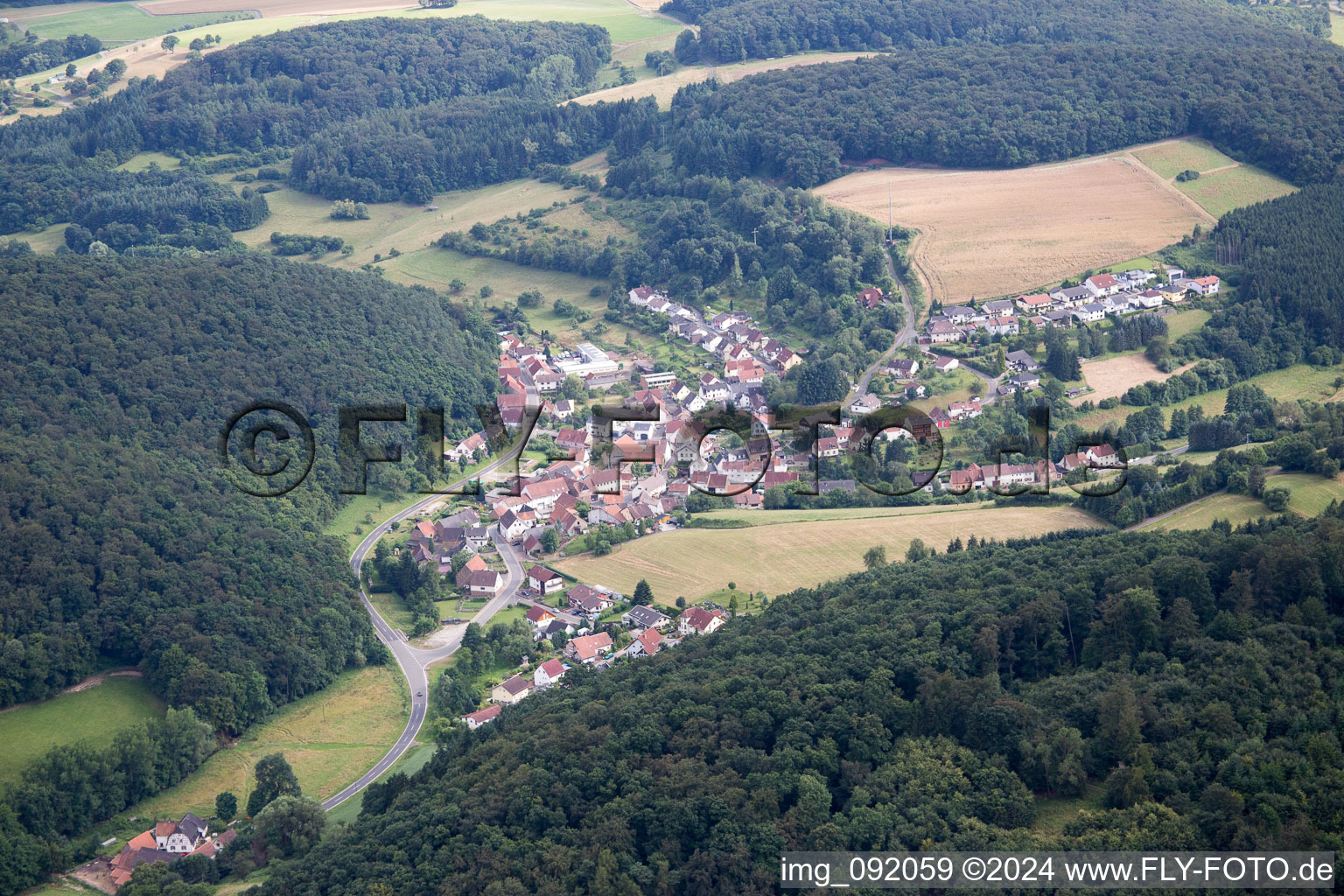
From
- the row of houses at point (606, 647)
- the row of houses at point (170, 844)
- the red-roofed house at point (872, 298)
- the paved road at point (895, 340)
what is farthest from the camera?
the red-roofed house at point (872, 298)

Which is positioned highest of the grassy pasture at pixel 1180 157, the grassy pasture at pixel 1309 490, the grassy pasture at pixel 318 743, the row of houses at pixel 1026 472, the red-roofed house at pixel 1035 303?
the grassy pasture at pixel 1180 157

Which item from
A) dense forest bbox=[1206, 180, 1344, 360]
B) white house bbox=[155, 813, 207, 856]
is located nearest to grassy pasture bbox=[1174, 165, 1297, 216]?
dense forest bbox=[1206, 180, 1344, 360]

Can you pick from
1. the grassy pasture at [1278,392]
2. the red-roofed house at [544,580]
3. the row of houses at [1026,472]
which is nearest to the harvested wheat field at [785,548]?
the red-roofed house at [544,580]

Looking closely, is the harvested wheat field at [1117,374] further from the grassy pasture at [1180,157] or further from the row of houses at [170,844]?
the row of houses at [170,844]

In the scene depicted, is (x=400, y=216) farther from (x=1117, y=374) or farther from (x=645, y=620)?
(x=645, y=620)

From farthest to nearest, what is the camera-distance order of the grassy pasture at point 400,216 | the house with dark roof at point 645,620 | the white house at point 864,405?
1. the grassy pasture at point 400,216
2. the white house at point 864,405
3. the house with dark roof at point 645,620

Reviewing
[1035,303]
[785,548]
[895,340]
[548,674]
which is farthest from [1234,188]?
[548,674]

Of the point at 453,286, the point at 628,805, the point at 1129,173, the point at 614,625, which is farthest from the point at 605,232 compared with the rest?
the point at 628,805

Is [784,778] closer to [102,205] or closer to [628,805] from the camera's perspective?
[628,805]
